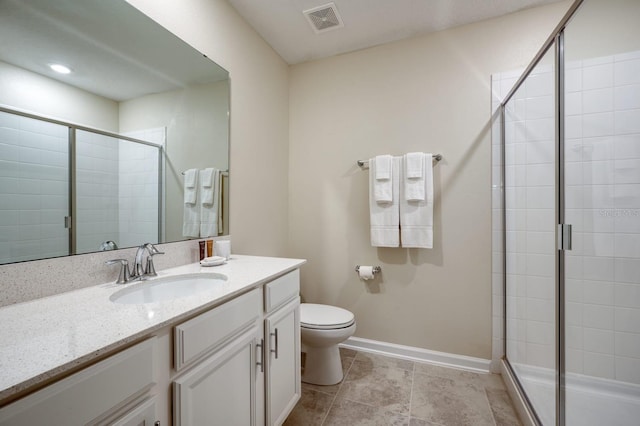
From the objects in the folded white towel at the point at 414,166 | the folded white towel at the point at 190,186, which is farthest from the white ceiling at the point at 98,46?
the folded white towel at the point at 414,166

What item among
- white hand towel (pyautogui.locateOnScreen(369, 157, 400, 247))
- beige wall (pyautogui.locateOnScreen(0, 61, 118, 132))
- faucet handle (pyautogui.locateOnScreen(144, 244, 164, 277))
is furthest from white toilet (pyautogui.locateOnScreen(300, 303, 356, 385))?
beige wall (pyautogui.locateOnScreen(0, 61, 118, 132))

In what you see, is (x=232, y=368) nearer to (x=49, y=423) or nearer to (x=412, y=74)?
(x=49, y=423)

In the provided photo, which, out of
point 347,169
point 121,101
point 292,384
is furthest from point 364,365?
point 121,101

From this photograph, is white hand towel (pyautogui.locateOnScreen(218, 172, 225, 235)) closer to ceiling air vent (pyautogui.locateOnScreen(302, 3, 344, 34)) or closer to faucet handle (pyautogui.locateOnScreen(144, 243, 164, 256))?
faucet handle (pyautogui.locateOnScreen(144, 243, 164, 256))

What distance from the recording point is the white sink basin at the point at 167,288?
41.7 inches

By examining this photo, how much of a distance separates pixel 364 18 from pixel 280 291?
1.86 metres

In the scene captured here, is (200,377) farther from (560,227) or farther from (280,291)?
(560,227)

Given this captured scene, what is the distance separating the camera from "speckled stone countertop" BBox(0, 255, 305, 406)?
1.66 ft

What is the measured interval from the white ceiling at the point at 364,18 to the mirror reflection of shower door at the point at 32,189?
1.41 meters

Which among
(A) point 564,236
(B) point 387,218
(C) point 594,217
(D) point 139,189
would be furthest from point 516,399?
(D) point 139,189

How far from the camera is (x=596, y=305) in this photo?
1124mm

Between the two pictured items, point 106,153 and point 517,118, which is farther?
point 517,118

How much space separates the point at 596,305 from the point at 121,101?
6.97ft

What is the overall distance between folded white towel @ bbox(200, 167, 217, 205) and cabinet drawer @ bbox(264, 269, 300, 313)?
65 cm
